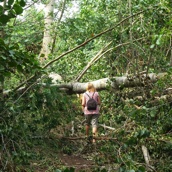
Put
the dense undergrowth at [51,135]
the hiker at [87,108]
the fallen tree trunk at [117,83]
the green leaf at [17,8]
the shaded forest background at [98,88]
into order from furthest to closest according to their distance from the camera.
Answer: the hiker at [87,108]
the fallen tree trunk at [117,83]
the dense undergrowth at [51,135]
the shaded forest background at [98,88]
the green leaf at [17,8]

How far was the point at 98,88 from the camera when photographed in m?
7.97

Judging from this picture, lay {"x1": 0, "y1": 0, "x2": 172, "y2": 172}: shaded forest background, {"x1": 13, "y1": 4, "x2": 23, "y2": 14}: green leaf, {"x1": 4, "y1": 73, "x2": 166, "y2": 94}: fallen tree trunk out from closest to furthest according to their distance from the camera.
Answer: {"x1": 13, "y1": 4, "x2": 23, "y2": 14}: green leaf < {"x1": 0, "y1": 0, "x2": 172, "y2": 172}: shaded forest background < {"x1": 4, "y1": 73, "x2": 166, "y2": 94}: fallen tree trunk

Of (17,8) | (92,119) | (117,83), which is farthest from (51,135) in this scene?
(17,8)

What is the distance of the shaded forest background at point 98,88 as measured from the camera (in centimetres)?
A: 409

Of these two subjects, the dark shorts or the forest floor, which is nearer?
the forest floor

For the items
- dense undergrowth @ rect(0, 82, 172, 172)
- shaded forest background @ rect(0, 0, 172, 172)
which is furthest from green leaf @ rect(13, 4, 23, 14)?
dense undergrowth @ rect(0, 82, 172, 172)

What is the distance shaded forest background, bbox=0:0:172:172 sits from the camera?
13.4 ft

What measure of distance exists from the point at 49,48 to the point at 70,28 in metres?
2.86

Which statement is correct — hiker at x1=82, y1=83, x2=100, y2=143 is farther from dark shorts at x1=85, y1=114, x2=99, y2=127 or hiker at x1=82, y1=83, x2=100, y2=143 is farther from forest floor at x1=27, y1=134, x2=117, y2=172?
forest floor at x1=27, y1=134, x2=117, y2=172

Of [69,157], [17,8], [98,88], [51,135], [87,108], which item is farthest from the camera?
[98,88]

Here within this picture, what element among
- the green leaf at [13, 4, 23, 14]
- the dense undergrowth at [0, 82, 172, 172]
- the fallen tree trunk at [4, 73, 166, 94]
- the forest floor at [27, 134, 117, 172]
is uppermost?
the green leaf at [13, 4, 23, 14]

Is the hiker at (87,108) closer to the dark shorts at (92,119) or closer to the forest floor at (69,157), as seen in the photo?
the dark shorts at (92,119)

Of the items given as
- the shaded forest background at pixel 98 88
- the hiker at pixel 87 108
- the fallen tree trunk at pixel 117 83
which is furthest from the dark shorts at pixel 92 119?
the fallen tree trunk at pixel 117 83

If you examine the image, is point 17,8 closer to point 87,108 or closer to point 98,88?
point 87,108
